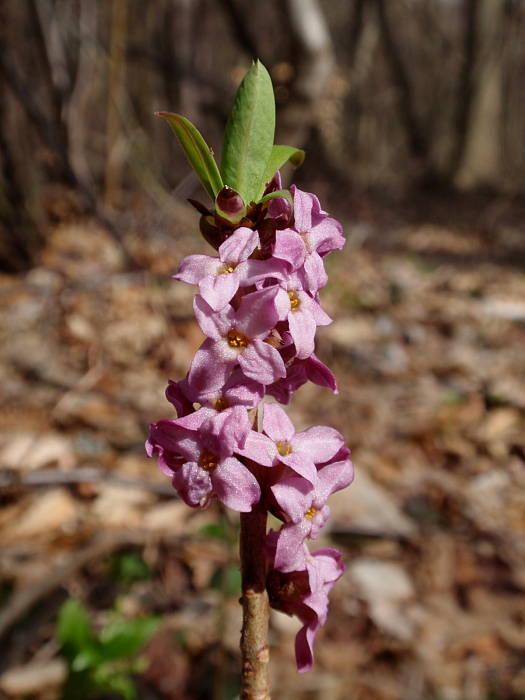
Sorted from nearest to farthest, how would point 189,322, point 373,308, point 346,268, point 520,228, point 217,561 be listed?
1. point 217,561
2. point 189,322
3. point 373,308
4. point 346,268
5. point 520,228

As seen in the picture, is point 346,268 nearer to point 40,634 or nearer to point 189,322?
point 189,322

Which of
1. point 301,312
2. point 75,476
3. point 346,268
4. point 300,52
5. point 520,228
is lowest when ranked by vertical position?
point 520,228

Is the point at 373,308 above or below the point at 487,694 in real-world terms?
below

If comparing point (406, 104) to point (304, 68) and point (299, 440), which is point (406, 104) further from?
point (299, 440)

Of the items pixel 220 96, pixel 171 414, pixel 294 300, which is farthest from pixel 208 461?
pixel 220 96

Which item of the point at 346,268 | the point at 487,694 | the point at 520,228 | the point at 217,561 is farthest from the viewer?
the point at 520,228

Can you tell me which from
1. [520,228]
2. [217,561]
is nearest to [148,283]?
[217,561]

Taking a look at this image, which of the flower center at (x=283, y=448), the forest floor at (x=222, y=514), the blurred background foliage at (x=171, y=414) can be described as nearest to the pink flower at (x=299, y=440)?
the flower center at (x=283, y=448)

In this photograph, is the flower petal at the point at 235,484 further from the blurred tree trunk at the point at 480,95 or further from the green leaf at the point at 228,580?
the blurred tree trunk at the point at 480,95

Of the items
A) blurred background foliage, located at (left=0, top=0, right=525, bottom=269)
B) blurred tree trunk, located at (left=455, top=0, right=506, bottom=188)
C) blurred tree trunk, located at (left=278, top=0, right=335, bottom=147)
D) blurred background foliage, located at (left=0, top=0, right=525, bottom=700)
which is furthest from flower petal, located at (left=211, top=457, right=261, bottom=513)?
blurred tree trunk, located at (left=455, top=0, right=506, bottom=188)
